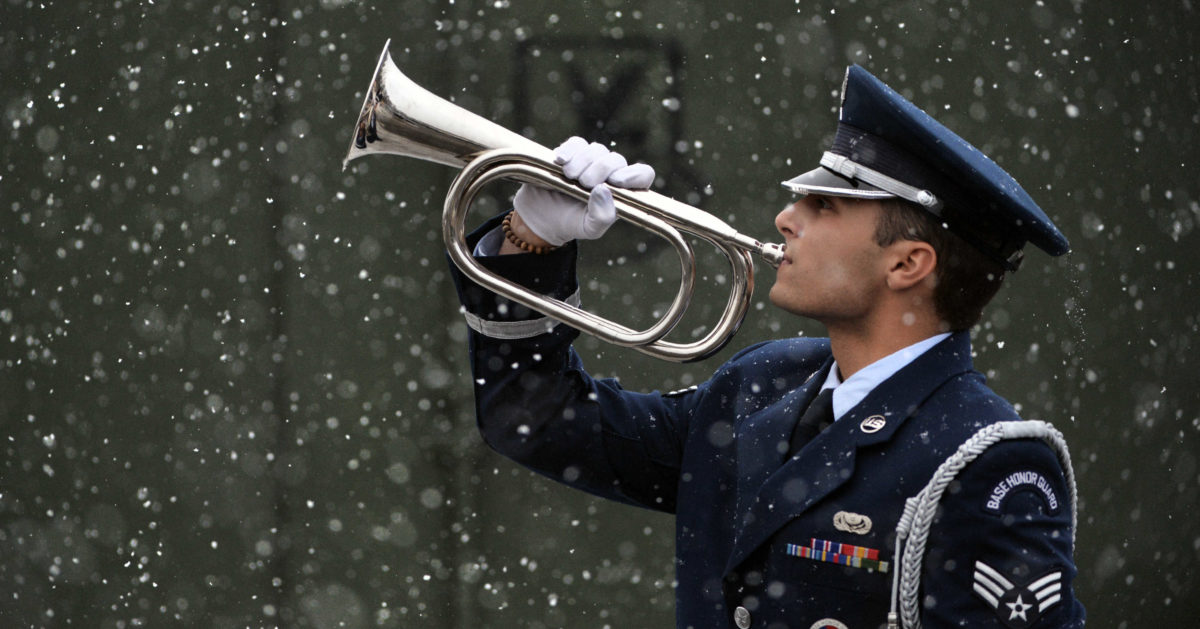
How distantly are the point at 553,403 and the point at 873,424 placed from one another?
2.04 feet

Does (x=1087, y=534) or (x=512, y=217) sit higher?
(x=512, y=217)

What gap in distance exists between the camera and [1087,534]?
152 inches

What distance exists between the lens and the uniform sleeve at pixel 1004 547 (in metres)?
1.79

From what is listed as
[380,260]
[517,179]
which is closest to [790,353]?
[517,179]

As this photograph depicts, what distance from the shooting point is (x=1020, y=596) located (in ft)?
5.84

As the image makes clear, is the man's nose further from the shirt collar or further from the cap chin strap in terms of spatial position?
the shirt collar

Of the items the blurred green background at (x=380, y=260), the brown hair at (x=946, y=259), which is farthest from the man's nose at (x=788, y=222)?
the blurred green background at (x=380, y=260)

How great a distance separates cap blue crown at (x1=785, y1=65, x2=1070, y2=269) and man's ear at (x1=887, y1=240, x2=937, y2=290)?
61 mm

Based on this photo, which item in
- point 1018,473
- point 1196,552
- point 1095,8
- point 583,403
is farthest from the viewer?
point 1196,552

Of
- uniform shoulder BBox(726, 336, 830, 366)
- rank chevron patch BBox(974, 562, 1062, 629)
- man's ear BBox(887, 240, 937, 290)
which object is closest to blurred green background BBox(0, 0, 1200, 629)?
uniform shoulder BBox(726, 336, 830, 366)

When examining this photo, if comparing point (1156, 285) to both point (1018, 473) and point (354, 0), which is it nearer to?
point (1018, 473)

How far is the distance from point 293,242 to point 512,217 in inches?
55.4

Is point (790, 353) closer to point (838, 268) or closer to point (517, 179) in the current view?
point (838, 268)

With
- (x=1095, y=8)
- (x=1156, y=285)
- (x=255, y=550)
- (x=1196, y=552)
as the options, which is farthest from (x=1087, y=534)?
(x=255, y=550)
